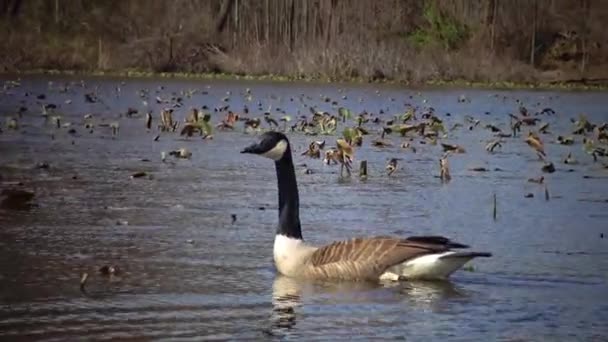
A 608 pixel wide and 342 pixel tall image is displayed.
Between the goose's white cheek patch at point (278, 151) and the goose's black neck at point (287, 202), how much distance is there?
0.06m

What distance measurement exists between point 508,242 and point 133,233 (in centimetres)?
355

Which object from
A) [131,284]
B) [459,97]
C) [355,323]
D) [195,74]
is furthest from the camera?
[195,74]

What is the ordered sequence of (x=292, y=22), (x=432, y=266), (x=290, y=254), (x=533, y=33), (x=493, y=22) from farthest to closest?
(x=533, y=33), (x=493, y=22), (x=292, y=22), (x=290, y=254), (x=432, y=266)

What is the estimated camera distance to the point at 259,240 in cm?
1173

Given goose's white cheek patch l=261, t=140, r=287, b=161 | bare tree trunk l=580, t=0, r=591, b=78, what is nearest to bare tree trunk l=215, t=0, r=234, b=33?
bare tree trunk l=580, t=0, r=591, b=78

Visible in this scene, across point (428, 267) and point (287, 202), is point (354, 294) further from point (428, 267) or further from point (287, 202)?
point (287, 202)

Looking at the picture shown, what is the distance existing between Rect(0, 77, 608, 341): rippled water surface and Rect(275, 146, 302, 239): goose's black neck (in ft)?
1.21

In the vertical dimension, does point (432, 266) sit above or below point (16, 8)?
below

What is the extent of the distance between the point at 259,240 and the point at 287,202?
1.32m

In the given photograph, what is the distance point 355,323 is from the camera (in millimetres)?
8375

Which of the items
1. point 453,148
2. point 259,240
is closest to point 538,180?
point 453,148

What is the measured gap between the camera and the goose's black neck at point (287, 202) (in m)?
10.4

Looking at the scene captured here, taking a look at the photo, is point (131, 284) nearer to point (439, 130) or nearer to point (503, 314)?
point (503, 314)

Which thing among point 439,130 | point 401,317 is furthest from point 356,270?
point 439,130
